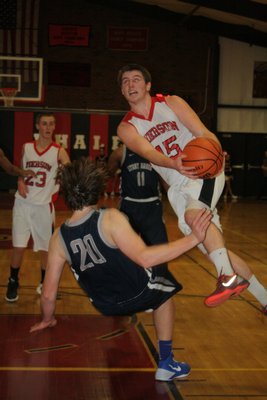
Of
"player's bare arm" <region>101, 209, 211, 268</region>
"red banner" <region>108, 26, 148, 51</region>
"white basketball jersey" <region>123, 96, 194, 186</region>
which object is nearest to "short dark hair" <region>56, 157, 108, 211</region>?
"player's bare arm" <region>101, 209, 211, 268</region>

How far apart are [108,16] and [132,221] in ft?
55.1

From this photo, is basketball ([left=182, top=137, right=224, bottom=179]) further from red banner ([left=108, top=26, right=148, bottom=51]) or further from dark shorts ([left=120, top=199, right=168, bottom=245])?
red banner ([left=108, top=26, right=148, bottom=51])

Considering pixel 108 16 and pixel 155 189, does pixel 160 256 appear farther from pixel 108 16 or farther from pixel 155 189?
pixel 108 16

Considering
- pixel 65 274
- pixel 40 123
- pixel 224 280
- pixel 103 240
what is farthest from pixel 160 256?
pixel 65 274

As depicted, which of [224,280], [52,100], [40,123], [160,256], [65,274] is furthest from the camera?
[52,100]

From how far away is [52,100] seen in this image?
21.2 metres

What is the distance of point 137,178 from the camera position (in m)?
5.96

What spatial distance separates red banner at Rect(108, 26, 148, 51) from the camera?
21.3 m

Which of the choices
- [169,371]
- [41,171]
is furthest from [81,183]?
[41,171]

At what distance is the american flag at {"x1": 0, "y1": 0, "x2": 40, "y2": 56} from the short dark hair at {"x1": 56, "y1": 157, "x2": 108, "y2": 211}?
1750 cm

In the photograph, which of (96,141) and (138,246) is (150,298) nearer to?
(138,246)

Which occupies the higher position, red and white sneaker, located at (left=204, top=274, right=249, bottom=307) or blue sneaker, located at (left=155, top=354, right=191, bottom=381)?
red and white sneaker, located at (left=204, top=274, right=249, bottom=307)

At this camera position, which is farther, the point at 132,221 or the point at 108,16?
the point at 108,16

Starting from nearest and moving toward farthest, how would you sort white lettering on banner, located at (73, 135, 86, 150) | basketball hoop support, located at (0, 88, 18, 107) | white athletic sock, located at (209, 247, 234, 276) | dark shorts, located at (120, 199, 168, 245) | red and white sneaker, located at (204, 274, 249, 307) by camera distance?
1. red and white sneaker, located at (204, 274, 249, 307)
2. white athletic sock, located at (209, 247, 234, 276)
3. dark shorts, located at (120, 199, 168, 245)
4. basketball hoop support, located at (0, 88, 18, 107)
5. white lettering on banner, located at (73, 135, 86, 150)
